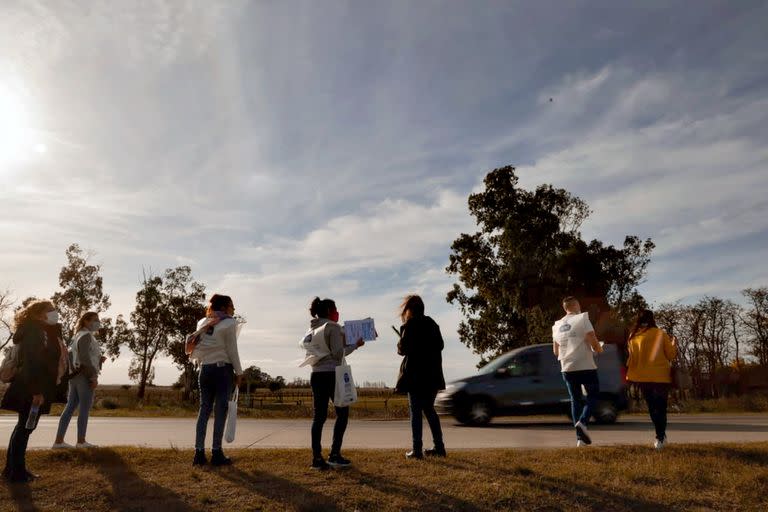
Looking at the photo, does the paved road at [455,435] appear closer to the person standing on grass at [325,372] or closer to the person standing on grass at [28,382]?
the person standing on grass at [28,382]

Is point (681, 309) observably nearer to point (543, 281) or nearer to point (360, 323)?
point (543, 281)

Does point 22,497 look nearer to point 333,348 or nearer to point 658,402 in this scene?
point 333,348

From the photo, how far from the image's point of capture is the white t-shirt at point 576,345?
805 centimetres

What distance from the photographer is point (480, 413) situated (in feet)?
43.7

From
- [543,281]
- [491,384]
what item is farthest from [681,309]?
[491,384]

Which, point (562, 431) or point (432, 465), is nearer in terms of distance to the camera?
point (432, 465)

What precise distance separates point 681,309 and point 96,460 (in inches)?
1567

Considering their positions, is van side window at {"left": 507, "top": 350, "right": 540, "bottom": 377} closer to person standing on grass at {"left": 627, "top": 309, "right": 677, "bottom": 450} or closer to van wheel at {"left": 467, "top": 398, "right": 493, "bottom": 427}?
van wheel at {"left": 467, "top": 398, "right": 493, "bottom": 427}

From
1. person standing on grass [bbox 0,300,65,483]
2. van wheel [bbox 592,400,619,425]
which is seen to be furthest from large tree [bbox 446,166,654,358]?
person standing on grass [bbox 0,300,65,483]

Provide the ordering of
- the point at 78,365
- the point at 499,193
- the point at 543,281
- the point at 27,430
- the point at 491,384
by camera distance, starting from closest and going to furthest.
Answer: the point at 27,430
the point at 78,365
the point at 491,384
the point at 543,281
the point at 499,193

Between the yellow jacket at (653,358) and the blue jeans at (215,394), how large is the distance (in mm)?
5091

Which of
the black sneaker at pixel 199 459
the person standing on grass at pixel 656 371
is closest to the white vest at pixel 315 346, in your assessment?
the black sneaker at pixel 199 459

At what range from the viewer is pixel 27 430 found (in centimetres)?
674

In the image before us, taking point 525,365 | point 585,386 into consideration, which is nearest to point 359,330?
point 585,386
